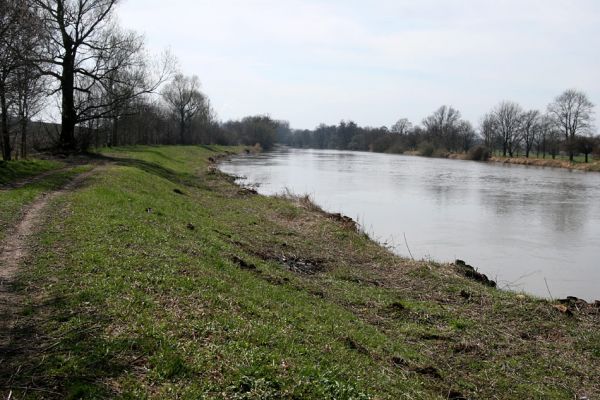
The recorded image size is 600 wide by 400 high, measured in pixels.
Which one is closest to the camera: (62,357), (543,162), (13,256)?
(62,357)

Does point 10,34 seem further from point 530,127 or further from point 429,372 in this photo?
point 530,127

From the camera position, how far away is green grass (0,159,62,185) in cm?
1667

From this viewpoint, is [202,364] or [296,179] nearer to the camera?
[202,364]

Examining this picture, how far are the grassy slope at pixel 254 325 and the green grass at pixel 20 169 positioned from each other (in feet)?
13.9

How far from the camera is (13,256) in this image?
8305mm

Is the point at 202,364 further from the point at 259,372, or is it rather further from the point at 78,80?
the point at 78,80

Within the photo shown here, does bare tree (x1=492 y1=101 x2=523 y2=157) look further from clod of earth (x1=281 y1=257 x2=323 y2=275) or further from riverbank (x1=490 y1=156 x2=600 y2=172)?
clod of earth (x1=281 y1=257 x2=323 y2=275)

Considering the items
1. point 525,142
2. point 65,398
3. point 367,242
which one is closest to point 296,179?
point 367,242

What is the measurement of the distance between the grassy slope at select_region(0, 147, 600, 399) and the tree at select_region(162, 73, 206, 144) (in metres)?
73.9

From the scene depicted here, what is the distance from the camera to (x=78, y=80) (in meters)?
35.5

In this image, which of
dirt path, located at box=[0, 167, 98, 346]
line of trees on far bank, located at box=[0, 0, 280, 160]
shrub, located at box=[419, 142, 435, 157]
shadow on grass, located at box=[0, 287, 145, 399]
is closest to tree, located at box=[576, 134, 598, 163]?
shrub, located at box=[419, 142, 435, 157]

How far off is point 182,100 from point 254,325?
3274 inches

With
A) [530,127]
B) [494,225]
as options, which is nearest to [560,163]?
[530,127]

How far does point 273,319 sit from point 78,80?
34178mm
